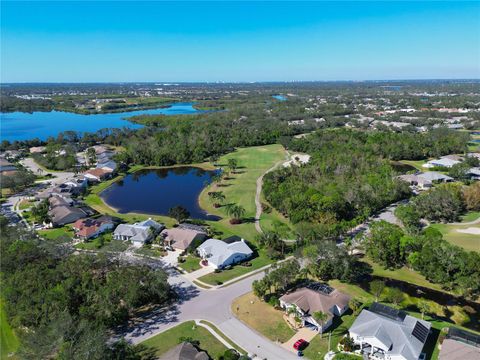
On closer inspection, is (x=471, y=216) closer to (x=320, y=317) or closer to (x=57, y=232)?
(x=320, y=317)

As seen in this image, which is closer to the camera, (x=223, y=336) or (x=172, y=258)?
(x=223, y=336)

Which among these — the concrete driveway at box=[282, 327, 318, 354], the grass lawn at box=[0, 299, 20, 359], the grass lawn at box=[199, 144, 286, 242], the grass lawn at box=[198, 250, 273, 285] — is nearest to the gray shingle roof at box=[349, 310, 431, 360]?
the concrete driveway at box=[282, 327, 318, 354]

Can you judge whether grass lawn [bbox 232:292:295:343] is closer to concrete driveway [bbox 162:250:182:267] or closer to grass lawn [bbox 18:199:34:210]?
concrete driveway [bbox 162:250:182:267]

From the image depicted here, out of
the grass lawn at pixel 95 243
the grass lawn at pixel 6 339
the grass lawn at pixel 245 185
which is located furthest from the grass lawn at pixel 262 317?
the grass lawn at pixel 95 243

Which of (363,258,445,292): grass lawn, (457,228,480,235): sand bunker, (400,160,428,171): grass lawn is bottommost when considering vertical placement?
(363,258,445,292): grass lawn

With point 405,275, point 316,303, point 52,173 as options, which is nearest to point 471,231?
point 405,275

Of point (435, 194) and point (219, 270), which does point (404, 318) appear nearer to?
point (219, 270)

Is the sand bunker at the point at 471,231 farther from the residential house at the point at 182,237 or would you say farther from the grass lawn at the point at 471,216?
the residential house at the point at 182,237
